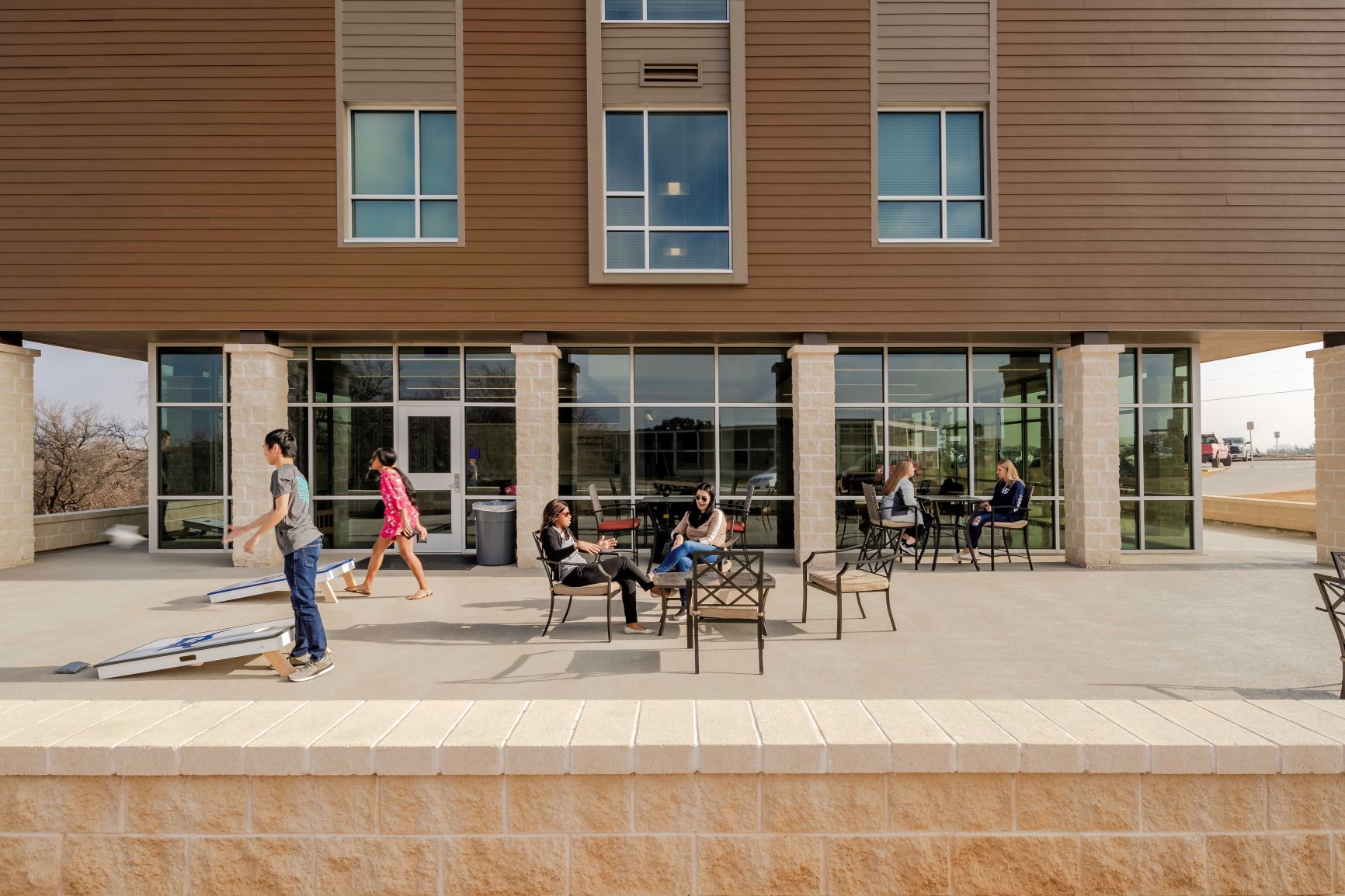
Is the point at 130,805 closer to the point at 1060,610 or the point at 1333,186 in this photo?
the point at 1060,610

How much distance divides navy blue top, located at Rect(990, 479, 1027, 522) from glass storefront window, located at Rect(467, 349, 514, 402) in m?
8.13

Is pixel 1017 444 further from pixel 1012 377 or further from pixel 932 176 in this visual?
pixel 932 176

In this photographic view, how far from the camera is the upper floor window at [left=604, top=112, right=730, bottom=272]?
10570 millimetres

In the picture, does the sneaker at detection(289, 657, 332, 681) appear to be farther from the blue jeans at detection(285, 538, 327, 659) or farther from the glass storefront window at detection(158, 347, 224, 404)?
the glass storefront window at detection(158, 347, 224, 404)

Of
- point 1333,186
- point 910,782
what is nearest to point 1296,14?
point 1333,186

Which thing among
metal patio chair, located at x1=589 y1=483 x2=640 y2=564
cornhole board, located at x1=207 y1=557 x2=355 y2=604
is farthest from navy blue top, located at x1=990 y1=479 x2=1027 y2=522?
cornhole board, located at x1=207 y1=557 x2=355 y2=604

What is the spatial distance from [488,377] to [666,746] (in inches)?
420

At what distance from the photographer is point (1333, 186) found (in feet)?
34.1

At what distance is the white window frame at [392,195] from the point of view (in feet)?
34.5

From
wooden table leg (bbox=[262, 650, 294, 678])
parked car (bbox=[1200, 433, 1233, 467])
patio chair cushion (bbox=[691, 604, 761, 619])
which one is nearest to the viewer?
wooden table leg (bbox=[262, 650, 294, 678])

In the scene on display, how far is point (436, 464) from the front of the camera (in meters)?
12.2

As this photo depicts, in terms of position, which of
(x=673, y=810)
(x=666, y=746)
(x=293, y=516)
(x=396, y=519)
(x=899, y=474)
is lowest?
(x=673, y=810)

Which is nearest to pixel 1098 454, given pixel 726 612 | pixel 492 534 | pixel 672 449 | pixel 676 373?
pixel 672 449

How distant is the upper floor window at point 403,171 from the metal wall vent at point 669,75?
298 cm
